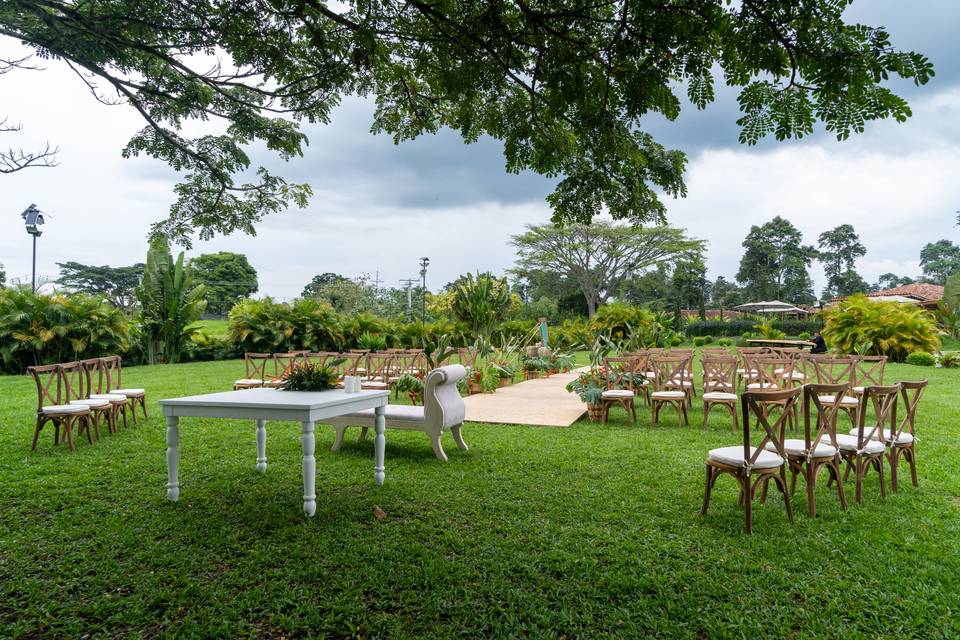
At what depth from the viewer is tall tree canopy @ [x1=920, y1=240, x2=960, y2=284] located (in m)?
51.7

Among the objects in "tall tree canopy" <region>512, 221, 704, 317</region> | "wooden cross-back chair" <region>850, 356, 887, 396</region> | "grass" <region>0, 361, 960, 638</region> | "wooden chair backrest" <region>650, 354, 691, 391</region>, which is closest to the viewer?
"grass" <region>0, 361, 960, 638</region>

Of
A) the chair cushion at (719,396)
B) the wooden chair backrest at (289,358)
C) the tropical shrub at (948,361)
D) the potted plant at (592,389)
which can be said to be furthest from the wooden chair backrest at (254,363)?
the tropical shrub at (948,361)

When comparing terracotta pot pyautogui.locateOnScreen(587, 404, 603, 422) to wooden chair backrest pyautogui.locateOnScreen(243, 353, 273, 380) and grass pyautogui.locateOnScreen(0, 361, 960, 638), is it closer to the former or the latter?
grass pyautogui.locateOnScreen(0, 361, 960, 638)

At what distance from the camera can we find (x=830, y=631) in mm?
2527

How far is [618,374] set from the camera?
26.9ft

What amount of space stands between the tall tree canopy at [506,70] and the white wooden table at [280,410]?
2.09 metres

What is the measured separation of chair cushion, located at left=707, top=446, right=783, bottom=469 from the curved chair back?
254cm

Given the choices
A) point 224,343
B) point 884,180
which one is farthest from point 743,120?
point 224,343

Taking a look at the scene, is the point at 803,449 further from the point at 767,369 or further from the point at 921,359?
the point at 921,359

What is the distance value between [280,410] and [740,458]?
3.03 m

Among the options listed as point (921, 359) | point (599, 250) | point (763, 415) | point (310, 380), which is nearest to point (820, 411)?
A: point (763, 415)

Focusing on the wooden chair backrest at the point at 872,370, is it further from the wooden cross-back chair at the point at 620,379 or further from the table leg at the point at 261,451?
the table leg at the point at 261,451

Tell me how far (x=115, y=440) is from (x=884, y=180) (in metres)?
11.8

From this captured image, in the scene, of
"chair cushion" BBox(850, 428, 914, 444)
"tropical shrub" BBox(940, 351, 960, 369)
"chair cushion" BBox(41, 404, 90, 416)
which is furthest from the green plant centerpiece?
"tropical shrub" BBox(940, 351, 960, 369)
